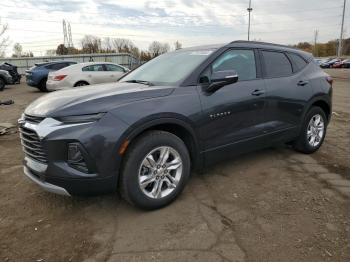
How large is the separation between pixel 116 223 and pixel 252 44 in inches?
115

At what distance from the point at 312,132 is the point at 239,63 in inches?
76.5

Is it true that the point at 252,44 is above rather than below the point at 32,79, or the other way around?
above

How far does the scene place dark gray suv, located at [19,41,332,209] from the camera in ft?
10.4

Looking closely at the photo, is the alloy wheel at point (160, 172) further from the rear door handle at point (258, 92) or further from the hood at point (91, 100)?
the rear door handle at point (258, 92)

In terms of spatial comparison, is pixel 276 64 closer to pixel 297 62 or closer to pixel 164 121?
pixel 297 62

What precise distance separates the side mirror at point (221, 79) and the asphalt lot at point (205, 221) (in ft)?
4.00

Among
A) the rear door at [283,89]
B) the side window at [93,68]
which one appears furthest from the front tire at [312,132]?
the side window at [93,68]

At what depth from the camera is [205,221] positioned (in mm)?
3412

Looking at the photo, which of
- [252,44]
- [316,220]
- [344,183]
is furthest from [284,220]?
[252,44]

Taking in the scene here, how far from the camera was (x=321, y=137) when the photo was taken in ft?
18.6

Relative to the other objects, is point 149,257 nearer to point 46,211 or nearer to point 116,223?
point 116,223

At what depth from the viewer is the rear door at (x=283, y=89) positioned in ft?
15.3

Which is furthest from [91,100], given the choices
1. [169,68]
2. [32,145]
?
[169,68]

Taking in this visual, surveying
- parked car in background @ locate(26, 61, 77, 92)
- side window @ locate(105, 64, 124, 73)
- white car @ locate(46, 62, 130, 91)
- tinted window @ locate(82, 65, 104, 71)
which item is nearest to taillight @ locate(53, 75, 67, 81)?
white car @ locate(46, 62, 130, 91)
